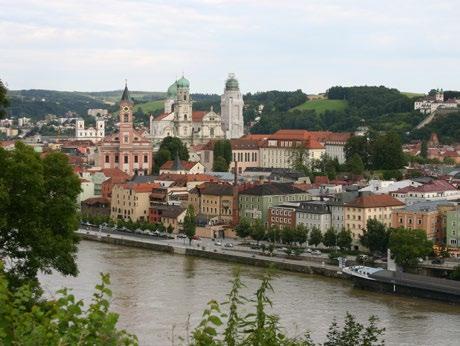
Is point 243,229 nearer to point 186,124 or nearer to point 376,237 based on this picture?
point 376,237

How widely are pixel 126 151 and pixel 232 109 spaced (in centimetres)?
1247

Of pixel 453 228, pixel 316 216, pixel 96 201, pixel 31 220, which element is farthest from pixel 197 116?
pixel 31 220

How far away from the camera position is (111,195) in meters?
25.6

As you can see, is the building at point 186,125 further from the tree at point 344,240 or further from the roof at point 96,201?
the tree at point 344,240

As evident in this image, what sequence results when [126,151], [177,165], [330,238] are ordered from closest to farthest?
[330,238]
[177,165]
[126,151]

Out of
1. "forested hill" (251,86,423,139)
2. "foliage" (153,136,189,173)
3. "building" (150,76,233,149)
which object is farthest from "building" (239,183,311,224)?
"forested hill" (251,86,423,139)

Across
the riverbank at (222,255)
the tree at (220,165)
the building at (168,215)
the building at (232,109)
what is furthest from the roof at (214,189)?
the building at (232,109)

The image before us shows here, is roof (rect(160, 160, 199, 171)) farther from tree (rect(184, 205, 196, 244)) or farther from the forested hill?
the forested hill

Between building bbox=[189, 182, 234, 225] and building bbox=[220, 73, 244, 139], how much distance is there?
760 inches

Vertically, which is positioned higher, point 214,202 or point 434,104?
point 434,104

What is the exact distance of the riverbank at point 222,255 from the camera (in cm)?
1677

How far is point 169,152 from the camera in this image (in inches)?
1297

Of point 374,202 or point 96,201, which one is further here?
point 96,201

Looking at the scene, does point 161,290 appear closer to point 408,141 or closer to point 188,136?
point 188,136
